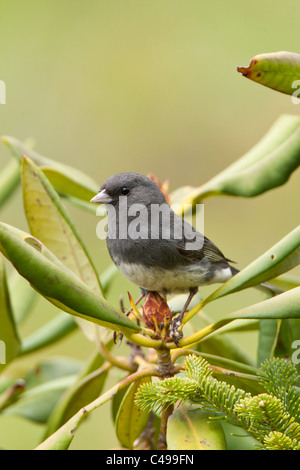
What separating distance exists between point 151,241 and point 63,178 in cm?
32

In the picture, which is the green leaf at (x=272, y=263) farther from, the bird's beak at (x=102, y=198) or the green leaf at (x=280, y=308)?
the bird's beak at (x=102, y=198)

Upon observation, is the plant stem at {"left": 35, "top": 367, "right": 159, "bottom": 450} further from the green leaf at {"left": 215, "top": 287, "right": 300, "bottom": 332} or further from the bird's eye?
the bird's eye

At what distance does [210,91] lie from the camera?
172 inches

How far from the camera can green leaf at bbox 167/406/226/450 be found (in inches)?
46.4

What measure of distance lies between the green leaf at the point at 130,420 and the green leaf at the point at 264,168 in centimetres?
59

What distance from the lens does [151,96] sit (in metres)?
4.57

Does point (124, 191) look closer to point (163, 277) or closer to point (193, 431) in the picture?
point (163, 277)

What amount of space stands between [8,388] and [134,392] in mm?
582

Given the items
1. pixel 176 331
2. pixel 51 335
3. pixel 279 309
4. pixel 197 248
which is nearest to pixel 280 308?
pixel 279 309

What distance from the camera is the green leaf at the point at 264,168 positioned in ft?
5.21

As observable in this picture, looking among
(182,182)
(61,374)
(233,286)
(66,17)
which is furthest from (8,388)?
(66,17)

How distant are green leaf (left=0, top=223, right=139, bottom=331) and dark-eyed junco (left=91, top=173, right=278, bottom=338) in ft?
1.88

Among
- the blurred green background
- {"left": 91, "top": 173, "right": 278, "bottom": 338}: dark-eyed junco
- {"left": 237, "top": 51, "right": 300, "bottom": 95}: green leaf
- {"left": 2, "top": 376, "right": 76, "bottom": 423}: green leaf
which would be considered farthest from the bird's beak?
the blurred green background

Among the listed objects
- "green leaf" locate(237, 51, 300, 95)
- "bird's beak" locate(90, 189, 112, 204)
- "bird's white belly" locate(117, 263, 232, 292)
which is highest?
"green leaf" locate(237, 51, 300, 95)
